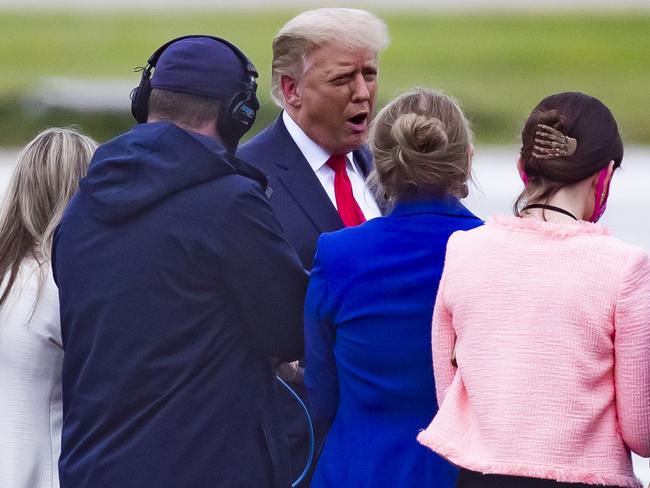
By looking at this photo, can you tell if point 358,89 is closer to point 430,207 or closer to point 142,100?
point 142,100

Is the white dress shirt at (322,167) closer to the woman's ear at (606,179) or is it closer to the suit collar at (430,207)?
the suit collar at (430,207)

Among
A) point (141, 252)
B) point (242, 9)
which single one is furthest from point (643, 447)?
point (242, 9)

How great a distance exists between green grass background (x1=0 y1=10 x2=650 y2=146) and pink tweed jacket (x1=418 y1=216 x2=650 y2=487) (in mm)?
18677

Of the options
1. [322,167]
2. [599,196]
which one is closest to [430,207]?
[599,196]

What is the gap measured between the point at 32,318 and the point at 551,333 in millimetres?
1391

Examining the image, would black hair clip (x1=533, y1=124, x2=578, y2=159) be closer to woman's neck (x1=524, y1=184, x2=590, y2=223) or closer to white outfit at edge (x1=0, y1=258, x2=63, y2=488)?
woman's neck (x1=524, y1=184, x2=590, y2=223)

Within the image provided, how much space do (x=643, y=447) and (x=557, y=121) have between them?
0.67m

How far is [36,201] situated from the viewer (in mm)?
3510

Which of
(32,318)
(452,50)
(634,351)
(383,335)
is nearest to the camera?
(634,351)

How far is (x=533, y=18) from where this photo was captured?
1287 inches

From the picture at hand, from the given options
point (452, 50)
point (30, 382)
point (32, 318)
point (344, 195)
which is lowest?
point (452, 50)

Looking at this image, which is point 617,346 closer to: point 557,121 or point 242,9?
point 557,121

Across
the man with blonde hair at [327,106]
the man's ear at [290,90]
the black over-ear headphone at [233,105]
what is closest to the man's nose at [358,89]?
the man with blonde hair at [327,106]

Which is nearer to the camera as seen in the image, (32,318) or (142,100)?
(142,100)
